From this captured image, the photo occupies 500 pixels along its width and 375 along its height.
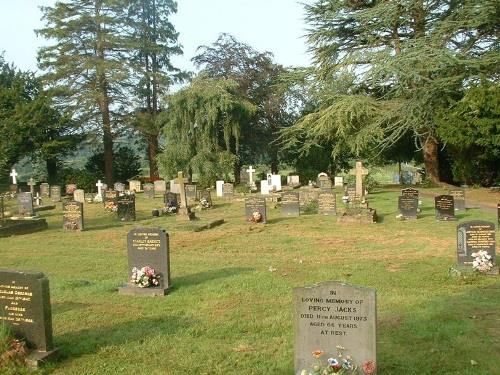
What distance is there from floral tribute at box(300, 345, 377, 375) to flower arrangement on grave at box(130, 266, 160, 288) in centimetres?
425

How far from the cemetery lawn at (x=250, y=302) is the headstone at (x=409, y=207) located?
3.04m

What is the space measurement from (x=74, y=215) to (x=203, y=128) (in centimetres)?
1929

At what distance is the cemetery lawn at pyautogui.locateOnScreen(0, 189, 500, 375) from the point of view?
5500mm

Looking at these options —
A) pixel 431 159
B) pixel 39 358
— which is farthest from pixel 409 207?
pixel 431 159

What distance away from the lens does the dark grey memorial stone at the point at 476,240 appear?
920 cm

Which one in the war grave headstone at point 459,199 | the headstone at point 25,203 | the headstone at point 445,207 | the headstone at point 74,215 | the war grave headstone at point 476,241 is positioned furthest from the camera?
the headstone at point 25,203

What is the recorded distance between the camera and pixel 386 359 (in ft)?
17.5

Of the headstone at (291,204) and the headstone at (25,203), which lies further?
the headstone at (25,203)

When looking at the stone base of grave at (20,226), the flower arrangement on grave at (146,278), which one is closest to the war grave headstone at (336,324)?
the flower arrangement on grave at (146,278)

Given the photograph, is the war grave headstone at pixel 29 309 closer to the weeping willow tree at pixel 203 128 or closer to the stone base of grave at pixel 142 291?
the stone base of grave at pixel 142 291

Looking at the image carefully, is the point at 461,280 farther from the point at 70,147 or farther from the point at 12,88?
the point at 12,88

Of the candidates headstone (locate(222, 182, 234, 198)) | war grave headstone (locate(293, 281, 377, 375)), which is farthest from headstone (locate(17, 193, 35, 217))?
war grave headstone (locate(293, 281, 377, 375))

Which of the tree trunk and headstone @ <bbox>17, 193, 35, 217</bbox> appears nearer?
headstone @ <bbox>17, 193, 35, 217</bbox>

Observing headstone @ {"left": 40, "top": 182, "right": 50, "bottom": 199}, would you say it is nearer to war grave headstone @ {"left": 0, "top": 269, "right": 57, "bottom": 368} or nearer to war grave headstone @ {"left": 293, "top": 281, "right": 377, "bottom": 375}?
war grave headstone @ {"left": 0, "top": 269, "right": 57, "bottom": 368}
